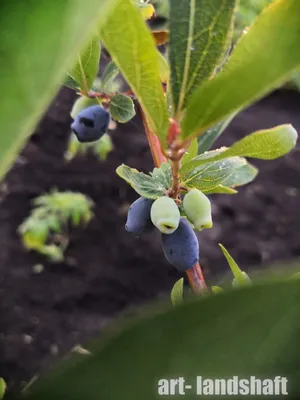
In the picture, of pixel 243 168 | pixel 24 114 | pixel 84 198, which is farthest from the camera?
pixel 84 198

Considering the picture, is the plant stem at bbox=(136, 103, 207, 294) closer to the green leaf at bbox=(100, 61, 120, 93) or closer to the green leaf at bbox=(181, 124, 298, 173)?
the green leaf at bbox=(181, 124, 298, 173)

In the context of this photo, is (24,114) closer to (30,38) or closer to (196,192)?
(30,38)

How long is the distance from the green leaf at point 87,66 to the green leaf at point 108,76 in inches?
2.1

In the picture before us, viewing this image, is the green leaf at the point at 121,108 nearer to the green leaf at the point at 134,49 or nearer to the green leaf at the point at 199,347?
the green leaf at the point at 134,49

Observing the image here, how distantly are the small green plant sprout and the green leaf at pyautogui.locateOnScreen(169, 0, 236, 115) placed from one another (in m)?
1.89

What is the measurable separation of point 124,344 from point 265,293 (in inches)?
2.0

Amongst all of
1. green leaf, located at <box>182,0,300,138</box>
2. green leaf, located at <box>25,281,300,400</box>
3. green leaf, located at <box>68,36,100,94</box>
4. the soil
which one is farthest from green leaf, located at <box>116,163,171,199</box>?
the soil

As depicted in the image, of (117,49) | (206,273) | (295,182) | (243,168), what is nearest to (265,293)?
(117,49)

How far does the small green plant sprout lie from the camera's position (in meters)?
2.24

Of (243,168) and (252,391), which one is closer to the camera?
(252,391)

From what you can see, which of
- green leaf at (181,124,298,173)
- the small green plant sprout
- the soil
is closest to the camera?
green leaf at (181,124,298,173)

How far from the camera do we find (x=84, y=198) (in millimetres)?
2455

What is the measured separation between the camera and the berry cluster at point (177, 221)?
0.53 meters

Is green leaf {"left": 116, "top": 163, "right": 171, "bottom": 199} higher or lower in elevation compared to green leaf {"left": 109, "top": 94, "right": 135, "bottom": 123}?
lower
